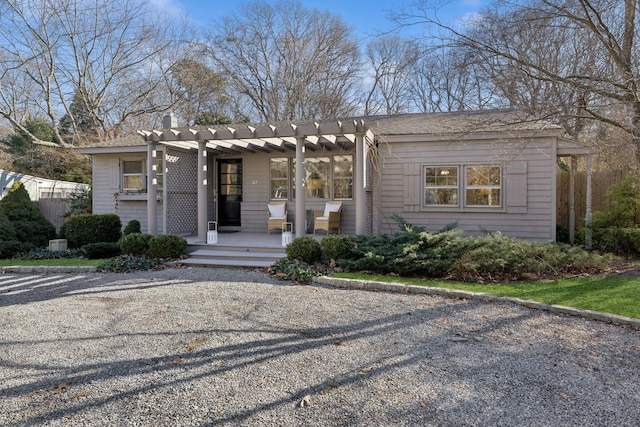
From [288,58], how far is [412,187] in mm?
16411

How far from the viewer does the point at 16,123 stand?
17.8m

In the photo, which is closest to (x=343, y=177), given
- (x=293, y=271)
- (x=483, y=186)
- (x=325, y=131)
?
(x=325, y=131)

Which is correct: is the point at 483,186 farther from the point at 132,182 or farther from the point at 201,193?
the point at 132,182

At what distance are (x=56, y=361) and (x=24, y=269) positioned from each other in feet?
18.2

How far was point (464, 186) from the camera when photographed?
9.78 m

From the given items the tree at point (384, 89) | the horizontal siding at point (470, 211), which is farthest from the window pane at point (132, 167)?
the tree at point (384, 89)

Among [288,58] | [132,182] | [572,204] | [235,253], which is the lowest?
[235,253]

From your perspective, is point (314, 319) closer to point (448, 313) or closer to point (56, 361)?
point (448, 313)

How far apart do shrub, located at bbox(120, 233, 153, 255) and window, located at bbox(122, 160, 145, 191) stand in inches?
143

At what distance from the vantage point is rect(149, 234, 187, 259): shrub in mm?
8391

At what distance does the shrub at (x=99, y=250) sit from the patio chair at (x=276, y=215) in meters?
3.64

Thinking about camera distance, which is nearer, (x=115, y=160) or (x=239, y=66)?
(x=115, y=160)

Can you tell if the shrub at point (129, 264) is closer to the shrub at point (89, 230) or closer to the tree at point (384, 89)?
the shrub at point (89, 230)

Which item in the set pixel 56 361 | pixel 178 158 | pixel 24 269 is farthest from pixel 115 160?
pixel 56 361
